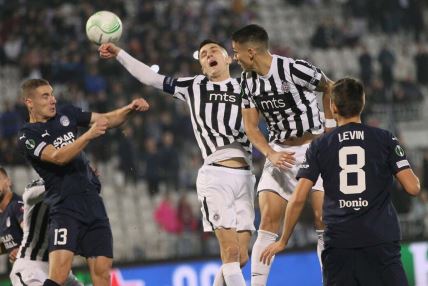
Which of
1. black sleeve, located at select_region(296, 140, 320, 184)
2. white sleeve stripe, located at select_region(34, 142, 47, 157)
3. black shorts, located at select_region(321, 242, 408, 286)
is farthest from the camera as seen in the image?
white sleeve stripe, located at select_region(34, 142, 47, 157)

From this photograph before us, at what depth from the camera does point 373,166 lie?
6121 mm

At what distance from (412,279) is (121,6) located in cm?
799

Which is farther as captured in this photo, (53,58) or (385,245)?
(53,58)

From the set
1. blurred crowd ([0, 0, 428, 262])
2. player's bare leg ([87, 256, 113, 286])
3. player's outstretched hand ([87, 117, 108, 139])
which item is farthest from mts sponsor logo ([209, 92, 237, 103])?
blurred crowd ([0, 0, 428, 262])

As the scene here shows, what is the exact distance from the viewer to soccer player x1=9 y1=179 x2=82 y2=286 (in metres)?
7.92

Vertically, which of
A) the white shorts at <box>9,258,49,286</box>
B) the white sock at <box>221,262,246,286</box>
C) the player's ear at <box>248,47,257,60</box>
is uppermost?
the player's ear at <box>248,47,257,60</box>

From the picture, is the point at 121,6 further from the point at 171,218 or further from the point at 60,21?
the point at 171,218

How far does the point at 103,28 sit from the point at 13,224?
1.74 metres

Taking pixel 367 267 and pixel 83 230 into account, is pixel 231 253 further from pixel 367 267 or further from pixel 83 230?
pixel 367 267

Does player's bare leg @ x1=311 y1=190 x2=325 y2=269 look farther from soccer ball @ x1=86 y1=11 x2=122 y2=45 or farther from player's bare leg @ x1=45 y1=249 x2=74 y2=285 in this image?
soccer ball @ x1=86 y1=11 x2=122 y2=45

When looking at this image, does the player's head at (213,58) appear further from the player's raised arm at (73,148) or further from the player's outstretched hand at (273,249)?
the player's outstretched hand at (273,249)

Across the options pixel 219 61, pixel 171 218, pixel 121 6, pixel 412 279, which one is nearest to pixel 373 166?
pixel 219 61

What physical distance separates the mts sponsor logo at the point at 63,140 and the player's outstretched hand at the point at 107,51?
757 millimetres

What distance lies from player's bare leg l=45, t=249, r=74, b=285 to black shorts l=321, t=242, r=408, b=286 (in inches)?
86.3
